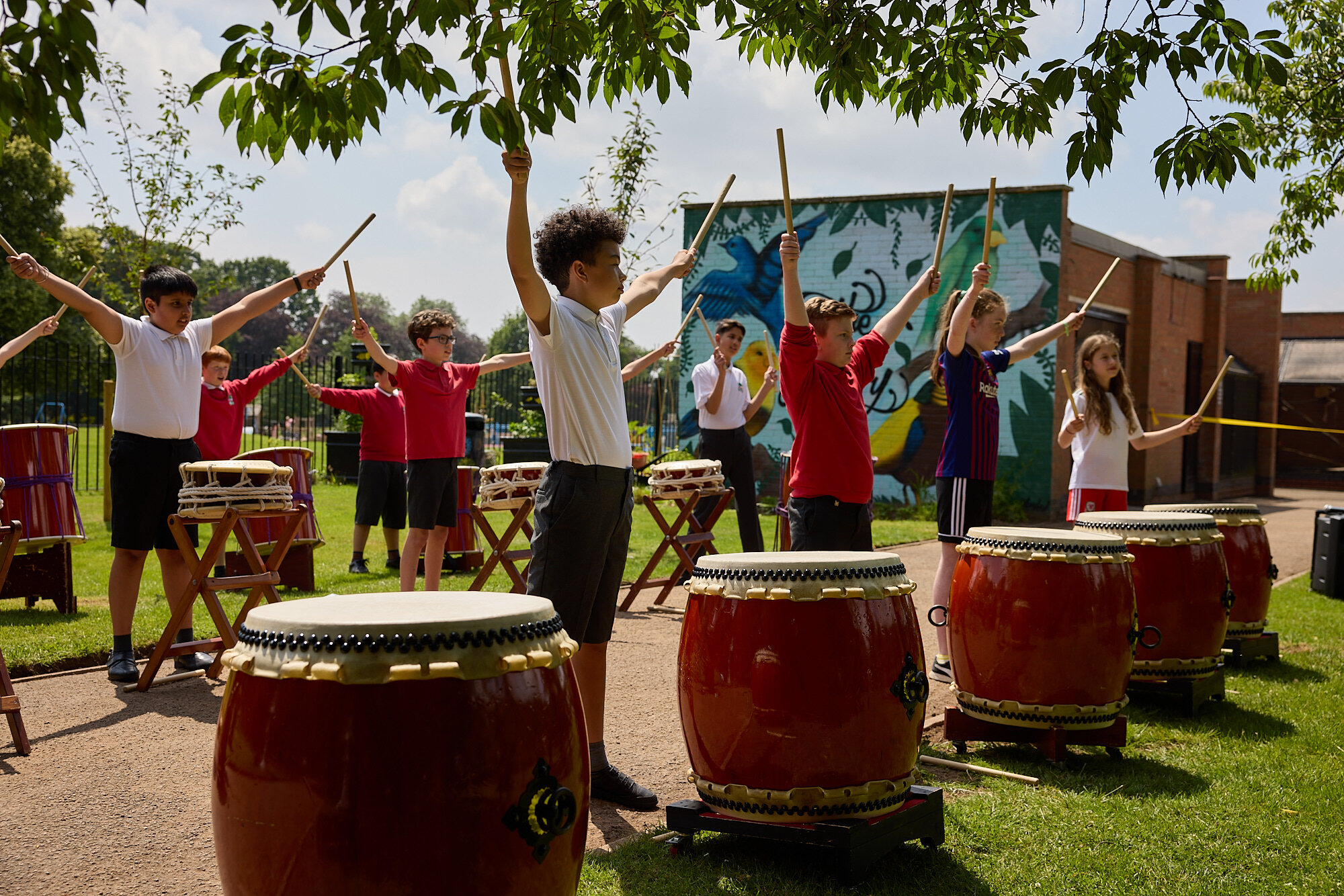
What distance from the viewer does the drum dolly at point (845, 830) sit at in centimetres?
317

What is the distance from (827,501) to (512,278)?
1931 millimetres

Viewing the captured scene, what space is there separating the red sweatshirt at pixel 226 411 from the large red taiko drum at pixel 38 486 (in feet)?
2.99

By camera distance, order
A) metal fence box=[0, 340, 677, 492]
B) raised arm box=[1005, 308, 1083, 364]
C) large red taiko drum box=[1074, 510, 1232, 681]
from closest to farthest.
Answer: large red taiko drum box=[1074, 510, 1232, 681] → raised arm box=[1005, 308, 1083, 364] → metal fence box=[0, 340, 677, 492]

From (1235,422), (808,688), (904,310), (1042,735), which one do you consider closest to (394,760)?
(808,688)

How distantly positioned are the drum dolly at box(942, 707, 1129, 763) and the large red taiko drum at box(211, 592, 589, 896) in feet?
9.33

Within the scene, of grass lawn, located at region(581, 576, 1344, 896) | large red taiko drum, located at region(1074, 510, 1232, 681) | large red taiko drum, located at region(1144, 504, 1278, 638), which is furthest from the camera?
large red taiko drum, located at region(1144, 504, 1278, 638)

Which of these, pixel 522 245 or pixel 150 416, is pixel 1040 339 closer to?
pixel 522 245

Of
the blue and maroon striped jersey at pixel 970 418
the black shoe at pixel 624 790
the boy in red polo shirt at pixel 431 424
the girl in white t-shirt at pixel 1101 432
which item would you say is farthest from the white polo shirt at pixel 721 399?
the black shoe at pixel 624 790

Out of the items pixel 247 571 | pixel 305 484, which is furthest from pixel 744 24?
pixel 247 571

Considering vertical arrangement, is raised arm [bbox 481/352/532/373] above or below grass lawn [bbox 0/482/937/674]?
above

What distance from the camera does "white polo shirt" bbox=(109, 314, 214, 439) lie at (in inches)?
215

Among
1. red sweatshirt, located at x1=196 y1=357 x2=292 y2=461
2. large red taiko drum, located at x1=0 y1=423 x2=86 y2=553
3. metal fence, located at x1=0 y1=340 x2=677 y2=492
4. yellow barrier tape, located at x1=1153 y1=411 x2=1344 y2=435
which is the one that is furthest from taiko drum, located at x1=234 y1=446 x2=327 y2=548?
yellow barrier tape, located at x1=1153 y1=411 x2=1344 y2=435

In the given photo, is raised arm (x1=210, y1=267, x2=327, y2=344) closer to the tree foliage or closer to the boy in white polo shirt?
the boy in white polo shirt

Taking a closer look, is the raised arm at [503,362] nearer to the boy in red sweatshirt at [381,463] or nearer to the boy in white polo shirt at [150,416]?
the boy in white polo shirt at [150,416]
